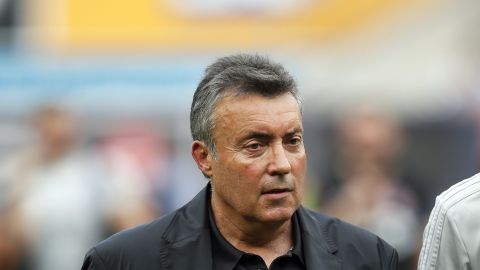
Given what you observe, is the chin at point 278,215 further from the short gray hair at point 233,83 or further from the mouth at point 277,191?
the short gray hair at point 233,83

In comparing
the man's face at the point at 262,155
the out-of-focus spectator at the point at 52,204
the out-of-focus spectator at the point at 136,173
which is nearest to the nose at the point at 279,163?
the man's face at the point at 262,155

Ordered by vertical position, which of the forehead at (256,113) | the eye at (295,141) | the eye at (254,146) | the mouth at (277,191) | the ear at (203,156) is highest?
the forehead at (256,113)

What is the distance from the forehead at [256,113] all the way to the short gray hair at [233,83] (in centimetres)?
3

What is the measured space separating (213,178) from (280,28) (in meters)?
15.4

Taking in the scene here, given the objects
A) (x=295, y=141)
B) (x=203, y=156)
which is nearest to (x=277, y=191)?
(x=295, y=141)

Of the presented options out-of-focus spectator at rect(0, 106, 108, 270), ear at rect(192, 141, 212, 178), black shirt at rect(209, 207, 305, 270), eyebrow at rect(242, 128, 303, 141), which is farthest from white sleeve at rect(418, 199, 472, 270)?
out-of-focus spectator at rect(0, 106, 108, 270)

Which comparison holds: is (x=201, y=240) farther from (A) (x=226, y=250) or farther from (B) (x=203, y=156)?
(B) (x=203, y=156)

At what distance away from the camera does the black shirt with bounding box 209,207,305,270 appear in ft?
15.8

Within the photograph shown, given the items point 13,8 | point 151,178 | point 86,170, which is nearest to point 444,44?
point 13,8

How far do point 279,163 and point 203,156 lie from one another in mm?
426

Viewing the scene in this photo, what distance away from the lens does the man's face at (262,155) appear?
4.77m

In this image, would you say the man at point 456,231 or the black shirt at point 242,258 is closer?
the man at point 456,231

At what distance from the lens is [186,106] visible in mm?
13352

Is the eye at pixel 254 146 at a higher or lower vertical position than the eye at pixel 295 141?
lower
